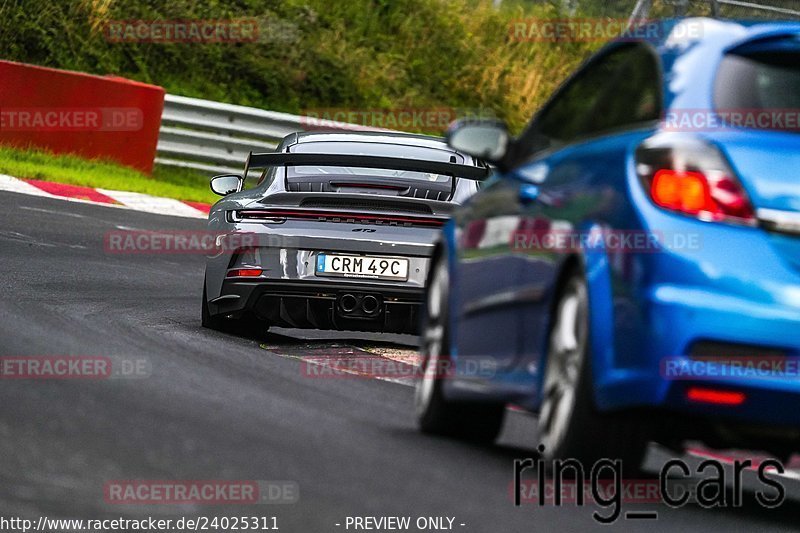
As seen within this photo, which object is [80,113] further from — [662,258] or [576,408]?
[662,258]

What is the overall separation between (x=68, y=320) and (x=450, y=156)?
257 centimetres

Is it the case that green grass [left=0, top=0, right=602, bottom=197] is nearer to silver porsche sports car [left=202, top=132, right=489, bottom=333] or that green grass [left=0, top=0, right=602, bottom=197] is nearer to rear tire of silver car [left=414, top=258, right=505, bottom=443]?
silver porsche sports car [left=202, top=132, right=489, bottom=333]

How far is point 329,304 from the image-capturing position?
1137 centimetres

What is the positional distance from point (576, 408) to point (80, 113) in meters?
18.2

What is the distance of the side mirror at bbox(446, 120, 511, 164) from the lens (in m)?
7.21

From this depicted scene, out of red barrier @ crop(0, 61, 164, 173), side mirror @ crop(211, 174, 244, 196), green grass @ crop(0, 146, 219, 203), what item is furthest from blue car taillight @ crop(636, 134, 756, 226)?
red barrier @ crop(0, 61, 164, 173)

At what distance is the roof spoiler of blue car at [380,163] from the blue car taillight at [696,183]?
5.45m

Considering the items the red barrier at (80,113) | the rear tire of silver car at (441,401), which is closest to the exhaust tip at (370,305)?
the rear tire of silver car at (441,401)

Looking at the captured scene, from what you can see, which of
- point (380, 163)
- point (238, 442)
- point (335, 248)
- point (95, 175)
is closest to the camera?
point (238, 442)

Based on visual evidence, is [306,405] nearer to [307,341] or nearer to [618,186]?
[618,186]

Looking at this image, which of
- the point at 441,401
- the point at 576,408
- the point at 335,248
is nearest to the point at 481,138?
the point at 441,401

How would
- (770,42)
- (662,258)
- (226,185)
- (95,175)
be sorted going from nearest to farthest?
1. (662,258)
2. (770,42)
3. (226,185)
4. (95,175)

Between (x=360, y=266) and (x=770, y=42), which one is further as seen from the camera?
(x=360, y=266)

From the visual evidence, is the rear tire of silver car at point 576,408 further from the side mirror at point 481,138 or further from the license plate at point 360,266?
the license plate at point 360,266
